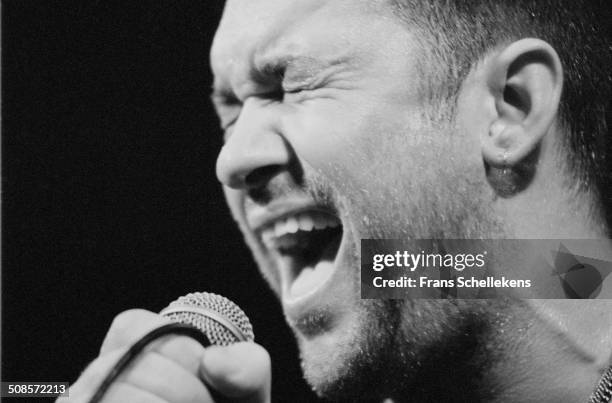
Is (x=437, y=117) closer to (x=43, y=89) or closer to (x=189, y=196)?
(x=189, y=196)

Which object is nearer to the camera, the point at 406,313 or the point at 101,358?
the point at 101,358

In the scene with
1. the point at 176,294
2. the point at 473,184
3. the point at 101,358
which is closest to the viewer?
the point at 101,358

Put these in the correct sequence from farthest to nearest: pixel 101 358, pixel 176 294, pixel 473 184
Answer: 1. pixel 176 294
2. pixel 473 184
3. pixel 101 358

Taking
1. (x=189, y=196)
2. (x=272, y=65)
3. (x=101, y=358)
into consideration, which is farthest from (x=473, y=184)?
(x=101, y=358)

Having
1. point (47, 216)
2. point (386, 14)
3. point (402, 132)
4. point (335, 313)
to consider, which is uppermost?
point (386, 14)

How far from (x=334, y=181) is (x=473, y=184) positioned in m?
0.21

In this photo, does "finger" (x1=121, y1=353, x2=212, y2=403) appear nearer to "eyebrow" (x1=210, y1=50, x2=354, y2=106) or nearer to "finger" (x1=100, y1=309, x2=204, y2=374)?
"finger" (x1=100, y1=309, x2=204, y2=374)

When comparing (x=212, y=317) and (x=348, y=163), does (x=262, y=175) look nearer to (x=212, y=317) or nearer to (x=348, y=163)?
(x=348, y=163)

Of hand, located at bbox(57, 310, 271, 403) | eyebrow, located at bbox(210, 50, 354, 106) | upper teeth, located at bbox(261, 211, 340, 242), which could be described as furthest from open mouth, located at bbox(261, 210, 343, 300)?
hand, located at bbox(57, 310, 271, 403)

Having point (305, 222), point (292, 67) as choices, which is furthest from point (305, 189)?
point (292, 67)

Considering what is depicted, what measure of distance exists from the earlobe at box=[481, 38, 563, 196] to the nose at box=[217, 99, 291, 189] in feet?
1.05

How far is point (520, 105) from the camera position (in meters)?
1.21

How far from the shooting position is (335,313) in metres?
1.26

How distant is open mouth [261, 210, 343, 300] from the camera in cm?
128
